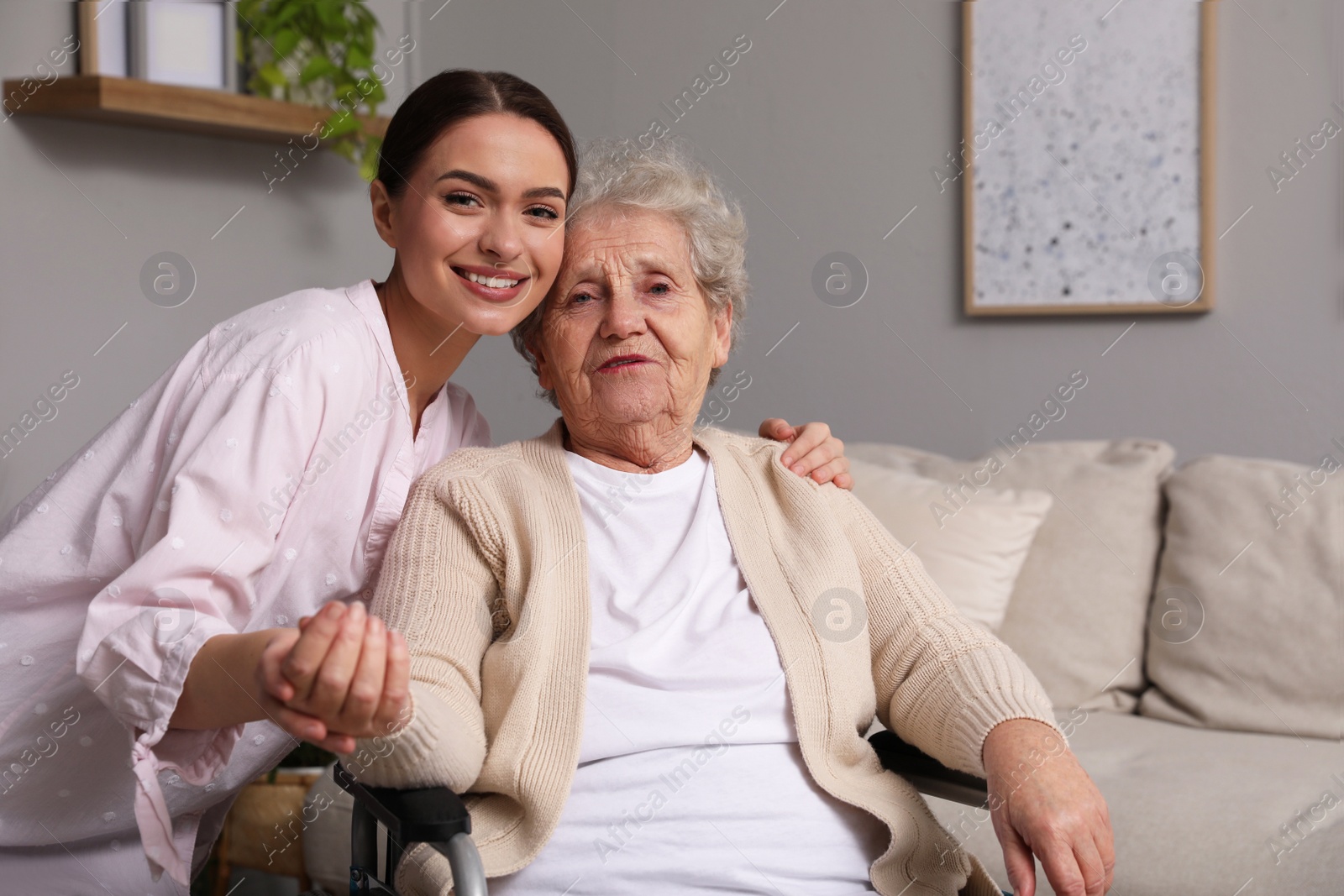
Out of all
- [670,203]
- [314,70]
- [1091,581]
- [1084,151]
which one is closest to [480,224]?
[670,203]

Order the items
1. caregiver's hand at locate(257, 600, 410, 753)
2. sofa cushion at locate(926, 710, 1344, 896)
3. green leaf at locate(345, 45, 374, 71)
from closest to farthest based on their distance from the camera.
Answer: caregiver's hand at locate(257, 600, 410, 753), sofa cushion at locate(926, 710, 1344, 896), green leaf at locate(345, 45, 374, 71)

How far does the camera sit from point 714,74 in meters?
3.25

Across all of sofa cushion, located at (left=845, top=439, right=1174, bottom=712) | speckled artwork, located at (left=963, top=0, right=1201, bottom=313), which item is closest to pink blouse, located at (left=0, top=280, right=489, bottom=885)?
sofa cushion, located at (left=845, top=439, right=1174, bottom=712)

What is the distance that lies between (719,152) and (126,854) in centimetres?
240

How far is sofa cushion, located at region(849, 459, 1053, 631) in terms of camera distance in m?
2.32

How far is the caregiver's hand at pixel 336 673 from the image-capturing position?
945mm

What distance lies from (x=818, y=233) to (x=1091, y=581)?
4.05 ft

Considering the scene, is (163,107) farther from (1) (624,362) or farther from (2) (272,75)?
(1) (624,362)

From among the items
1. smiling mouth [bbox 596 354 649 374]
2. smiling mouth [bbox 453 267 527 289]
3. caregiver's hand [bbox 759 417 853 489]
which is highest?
smiling mouth [bbox 453 267 527 289]

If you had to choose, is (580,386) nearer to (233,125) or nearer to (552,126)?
(552,126)

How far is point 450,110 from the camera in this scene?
4.71ft

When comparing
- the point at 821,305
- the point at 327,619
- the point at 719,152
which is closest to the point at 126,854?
the point at 327,619

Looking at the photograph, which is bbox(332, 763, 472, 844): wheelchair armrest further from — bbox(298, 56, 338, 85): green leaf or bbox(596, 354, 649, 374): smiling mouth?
bbox(298, 56, 338, 85): green leaf

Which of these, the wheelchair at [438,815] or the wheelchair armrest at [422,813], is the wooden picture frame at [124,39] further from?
the wheelchair armrest at [422,813]
